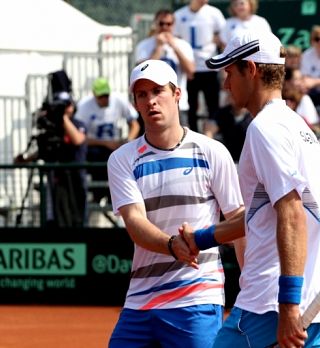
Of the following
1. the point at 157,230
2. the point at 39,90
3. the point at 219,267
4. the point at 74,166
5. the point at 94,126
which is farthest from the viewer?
the point at 39,90

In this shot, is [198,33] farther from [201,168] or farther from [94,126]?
[201,168]

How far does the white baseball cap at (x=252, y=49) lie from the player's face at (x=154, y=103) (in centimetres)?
111

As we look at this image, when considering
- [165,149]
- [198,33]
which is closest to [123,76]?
[198,33]

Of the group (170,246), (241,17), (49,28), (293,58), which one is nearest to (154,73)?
(170,246)

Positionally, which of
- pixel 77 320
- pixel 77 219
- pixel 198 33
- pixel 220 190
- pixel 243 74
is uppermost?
pixel 198 33

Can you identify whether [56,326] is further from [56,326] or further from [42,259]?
[42,259]

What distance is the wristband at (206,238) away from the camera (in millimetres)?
4855

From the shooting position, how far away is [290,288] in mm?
4137

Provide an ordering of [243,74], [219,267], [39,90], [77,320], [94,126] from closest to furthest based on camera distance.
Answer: [243,74] < [219,267] < [77,320] < [94,126] < [39,90]

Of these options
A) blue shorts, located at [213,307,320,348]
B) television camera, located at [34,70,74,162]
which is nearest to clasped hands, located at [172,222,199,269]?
blue shorts, located at [213,307,320,348]

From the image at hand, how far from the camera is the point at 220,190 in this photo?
18.6 ft

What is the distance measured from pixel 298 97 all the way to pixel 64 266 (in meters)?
3.32

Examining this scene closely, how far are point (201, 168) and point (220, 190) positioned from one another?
149 millimetres

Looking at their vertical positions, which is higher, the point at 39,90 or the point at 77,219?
the point at 39,90
